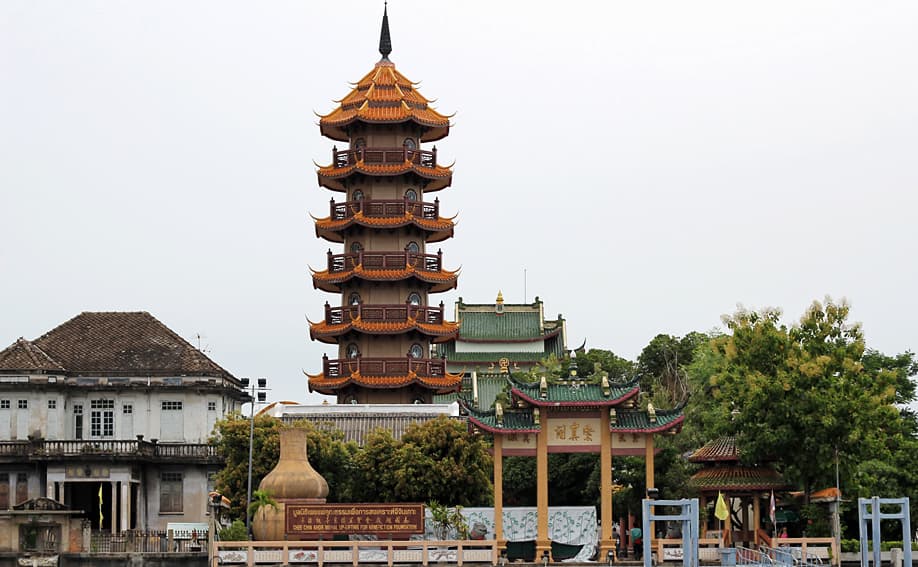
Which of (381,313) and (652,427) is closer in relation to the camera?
(652,427)

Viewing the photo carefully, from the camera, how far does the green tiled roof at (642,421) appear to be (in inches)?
2109

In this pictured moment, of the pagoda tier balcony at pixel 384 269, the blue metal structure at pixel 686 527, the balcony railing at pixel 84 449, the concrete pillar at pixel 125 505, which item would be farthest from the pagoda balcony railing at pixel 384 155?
the blue metal structure at pixel 686 527

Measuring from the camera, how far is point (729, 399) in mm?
56719

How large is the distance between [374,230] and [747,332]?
26.5m

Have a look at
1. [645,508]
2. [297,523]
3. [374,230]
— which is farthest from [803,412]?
[374,230]

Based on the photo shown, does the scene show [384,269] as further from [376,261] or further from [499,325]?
[499,325]

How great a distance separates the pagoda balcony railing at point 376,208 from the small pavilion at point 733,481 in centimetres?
2604

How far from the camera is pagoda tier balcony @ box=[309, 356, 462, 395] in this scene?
7544 cm

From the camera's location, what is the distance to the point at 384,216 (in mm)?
78500

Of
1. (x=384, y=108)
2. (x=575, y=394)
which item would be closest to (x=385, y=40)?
(x=384, y=108)

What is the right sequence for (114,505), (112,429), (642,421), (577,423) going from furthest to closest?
1. (112,429)
2. (114,505)
3. (577,423)
4. (642,421)

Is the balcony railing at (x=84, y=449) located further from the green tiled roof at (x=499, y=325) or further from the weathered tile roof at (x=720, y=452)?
the weathered tile roof at (x=720, y=452)

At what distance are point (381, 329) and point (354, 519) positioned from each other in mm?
24722

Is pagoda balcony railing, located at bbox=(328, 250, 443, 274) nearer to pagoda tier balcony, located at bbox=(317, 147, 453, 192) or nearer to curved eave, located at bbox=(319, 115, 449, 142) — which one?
pagoda tier balcony, located at bbox=(317, 147, 453, 192)
